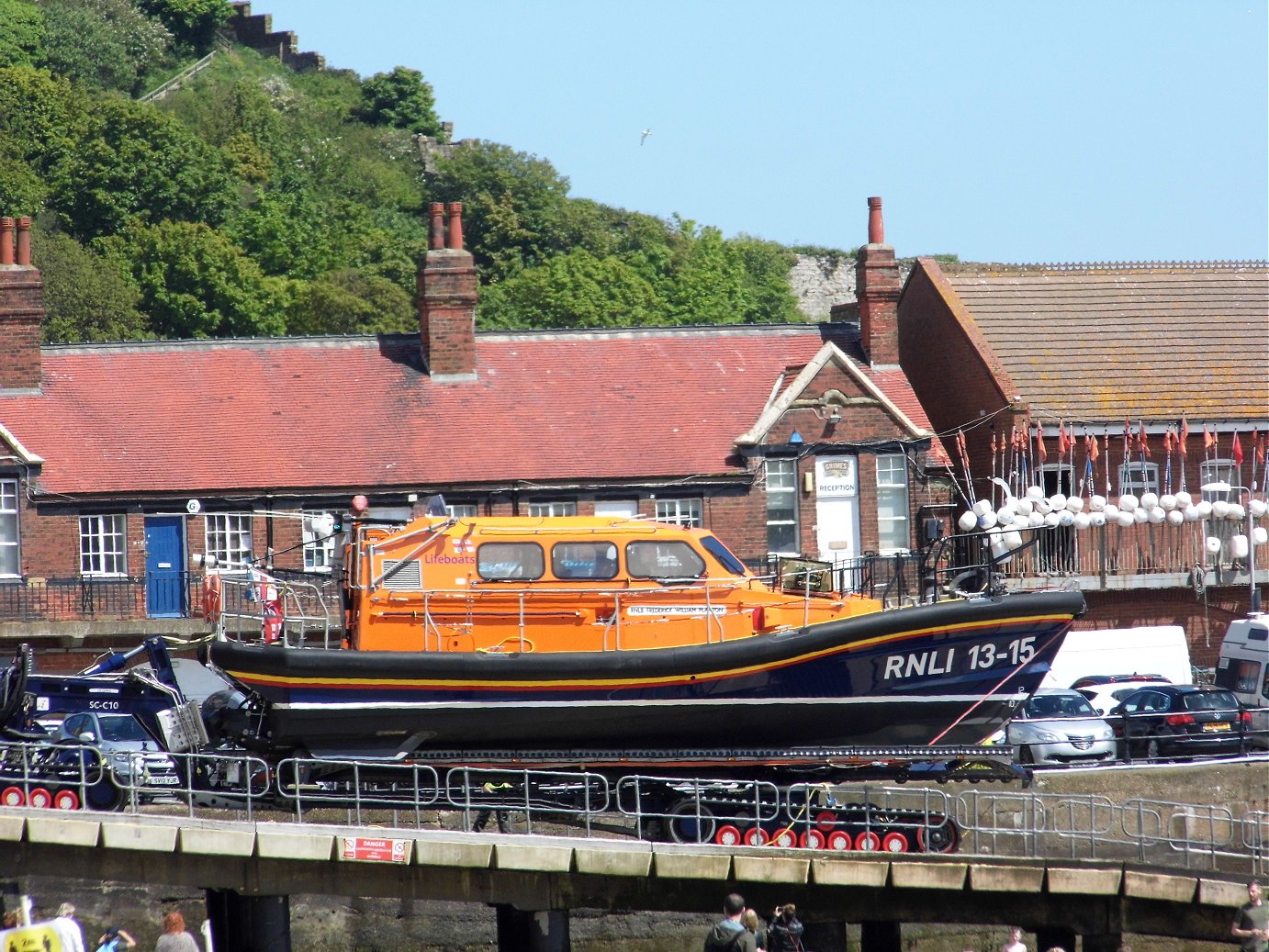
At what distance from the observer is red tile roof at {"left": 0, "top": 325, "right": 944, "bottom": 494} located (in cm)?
2947

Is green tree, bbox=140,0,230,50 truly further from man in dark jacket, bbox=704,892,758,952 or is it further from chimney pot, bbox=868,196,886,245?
man in dark jacket, bbox=704,892,758,952

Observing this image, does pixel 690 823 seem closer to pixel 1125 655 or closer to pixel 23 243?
pixel 1125 655

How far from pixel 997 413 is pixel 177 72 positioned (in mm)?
53785

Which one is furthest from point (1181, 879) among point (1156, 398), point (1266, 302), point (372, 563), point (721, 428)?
point (1266, 302)

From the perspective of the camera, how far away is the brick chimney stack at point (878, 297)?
32.4 meters

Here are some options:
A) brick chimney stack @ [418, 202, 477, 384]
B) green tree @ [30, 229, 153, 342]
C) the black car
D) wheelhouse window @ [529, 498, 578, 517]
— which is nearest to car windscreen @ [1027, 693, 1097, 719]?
the black car

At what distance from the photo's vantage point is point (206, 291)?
2055 inches

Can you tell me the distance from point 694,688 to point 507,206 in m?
46.3

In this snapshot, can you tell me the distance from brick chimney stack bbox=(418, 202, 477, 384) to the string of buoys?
31.0 ft

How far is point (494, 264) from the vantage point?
202ft

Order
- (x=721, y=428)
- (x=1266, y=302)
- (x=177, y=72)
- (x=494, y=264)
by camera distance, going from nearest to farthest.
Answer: (x=721, y=428), (x=1266, y=302), (x=494, y=264), (x=177, y=72)

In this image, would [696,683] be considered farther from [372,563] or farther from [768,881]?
[372,563]

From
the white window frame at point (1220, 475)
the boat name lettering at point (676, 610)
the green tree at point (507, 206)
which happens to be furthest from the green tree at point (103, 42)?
the boat name lettering at point (676, 610)

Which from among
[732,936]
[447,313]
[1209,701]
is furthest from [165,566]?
[732,936]
